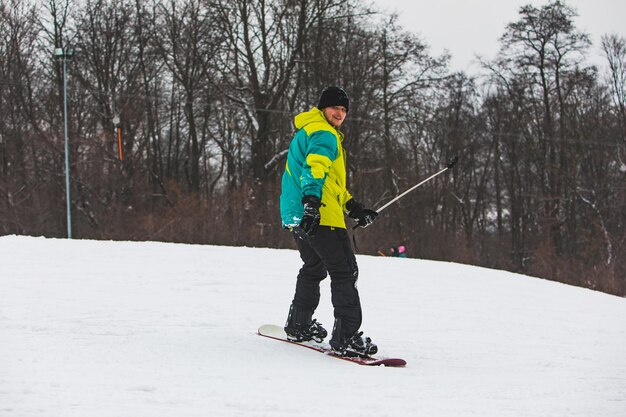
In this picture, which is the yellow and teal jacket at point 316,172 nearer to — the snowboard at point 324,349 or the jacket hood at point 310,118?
the jacket hood at point 310,118

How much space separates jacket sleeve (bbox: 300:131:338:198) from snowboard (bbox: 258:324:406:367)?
1.06 metres

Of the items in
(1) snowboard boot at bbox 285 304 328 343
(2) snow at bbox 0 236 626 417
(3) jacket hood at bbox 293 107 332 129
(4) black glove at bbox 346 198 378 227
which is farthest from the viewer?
(1) snowboard boot at bbox 285 304 328 343

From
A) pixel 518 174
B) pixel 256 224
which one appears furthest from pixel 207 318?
pixel 518 174

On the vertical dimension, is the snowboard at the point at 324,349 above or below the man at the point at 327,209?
below

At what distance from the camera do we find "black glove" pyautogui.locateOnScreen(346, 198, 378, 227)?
4965 millimetres

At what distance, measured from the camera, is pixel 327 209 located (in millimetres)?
4695

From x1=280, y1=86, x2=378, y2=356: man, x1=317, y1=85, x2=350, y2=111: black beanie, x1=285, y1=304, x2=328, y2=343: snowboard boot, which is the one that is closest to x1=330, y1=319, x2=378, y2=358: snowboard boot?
x1=280, y1=86, x2=378, y2=356: man

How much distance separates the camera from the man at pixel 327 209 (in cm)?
452

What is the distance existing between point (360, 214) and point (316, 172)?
0.65 metres

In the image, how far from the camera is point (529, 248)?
39.3 meters

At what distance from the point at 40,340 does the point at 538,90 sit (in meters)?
31.7

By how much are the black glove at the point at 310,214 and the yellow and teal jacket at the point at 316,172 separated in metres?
0.05

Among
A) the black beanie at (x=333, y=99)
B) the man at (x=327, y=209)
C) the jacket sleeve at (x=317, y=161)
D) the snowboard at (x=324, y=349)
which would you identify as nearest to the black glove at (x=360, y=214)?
the man at (x=327, y=209)

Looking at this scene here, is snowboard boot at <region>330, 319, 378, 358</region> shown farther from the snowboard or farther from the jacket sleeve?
the jacket sleeve
